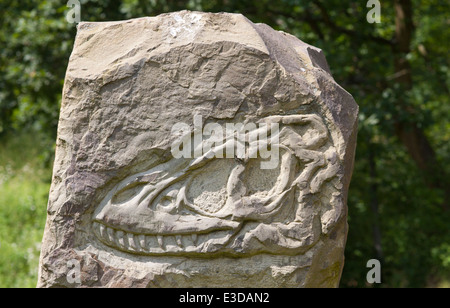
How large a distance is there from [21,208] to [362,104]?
3.59 meters

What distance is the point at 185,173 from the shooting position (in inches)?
118

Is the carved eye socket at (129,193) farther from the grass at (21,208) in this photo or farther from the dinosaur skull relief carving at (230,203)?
the grass at (21,208)

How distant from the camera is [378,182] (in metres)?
6.31

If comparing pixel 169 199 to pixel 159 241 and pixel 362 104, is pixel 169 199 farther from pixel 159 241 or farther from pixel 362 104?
pixel 362 104

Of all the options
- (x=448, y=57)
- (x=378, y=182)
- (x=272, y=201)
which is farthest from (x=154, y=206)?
(x=448, y=57)

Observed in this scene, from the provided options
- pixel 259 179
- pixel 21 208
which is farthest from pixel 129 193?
pixel 21 208

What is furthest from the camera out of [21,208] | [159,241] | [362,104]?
[21,208]

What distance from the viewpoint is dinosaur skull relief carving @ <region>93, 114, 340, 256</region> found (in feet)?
9.78

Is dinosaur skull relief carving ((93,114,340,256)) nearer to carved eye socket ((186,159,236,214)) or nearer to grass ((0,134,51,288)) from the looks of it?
carved eye socket ((186,159,236,214))

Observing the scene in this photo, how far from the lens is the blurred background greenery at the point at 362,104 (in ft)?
16.9

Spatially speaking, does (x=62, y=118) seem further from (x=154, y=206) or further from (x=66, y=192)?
(x=154, y=206)

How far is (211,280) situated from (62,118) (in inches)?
42.4

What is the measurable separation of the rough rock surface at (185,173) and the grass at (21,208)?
206cm

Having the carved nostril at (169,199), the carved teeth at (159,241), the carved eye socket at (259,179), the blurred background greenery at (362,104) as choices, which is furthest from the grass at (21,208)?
the carved eye socket at (259,179)
